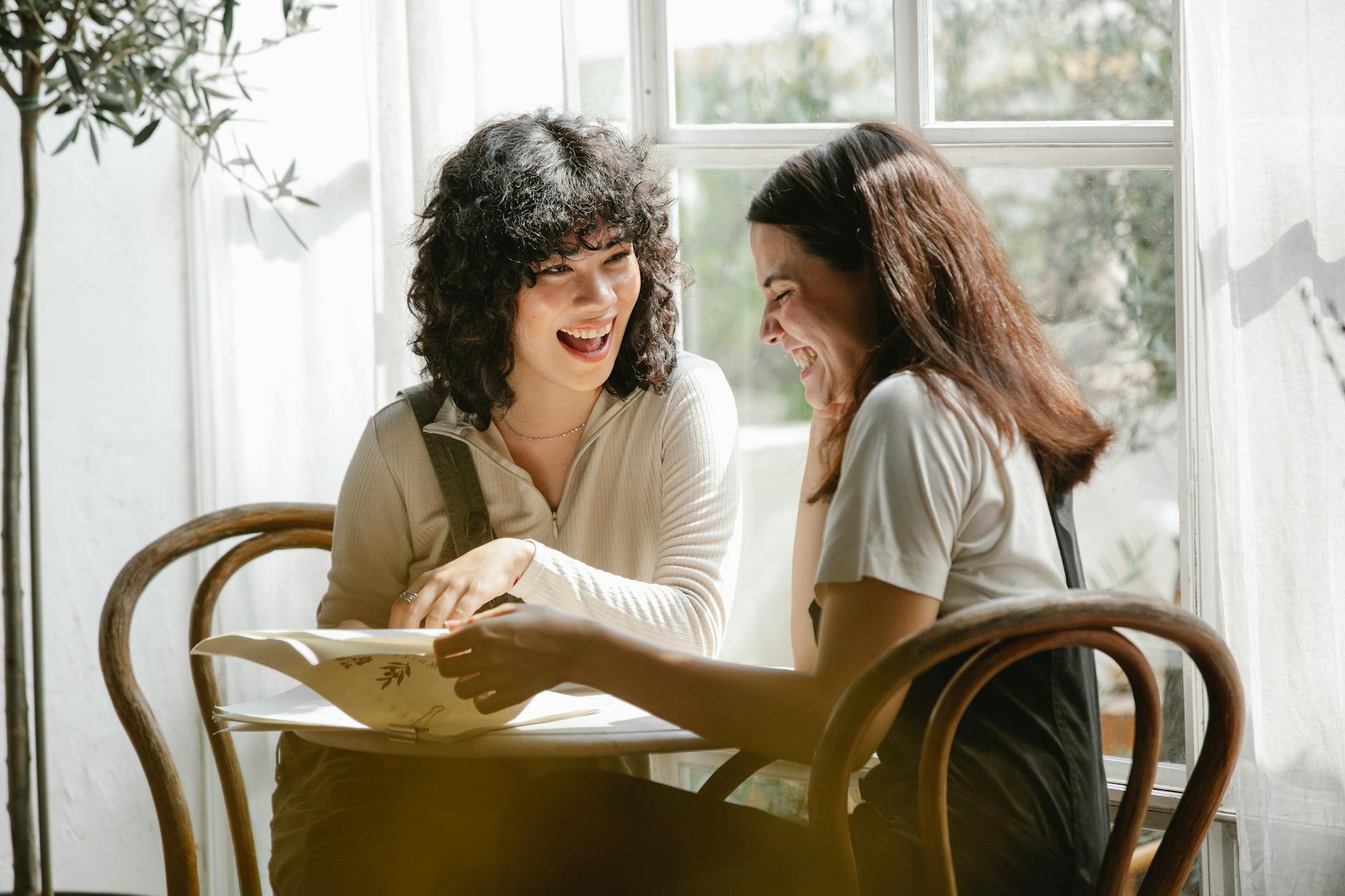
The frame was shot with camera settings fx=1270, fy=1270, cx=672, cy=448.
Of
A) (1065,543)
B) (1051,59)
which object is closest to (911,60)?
(1051,59)

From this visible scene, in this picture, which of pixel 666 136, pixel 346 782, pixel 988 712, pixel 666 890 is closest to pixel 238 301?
pixel 666 136

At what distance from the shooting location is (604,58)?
2.57 metres

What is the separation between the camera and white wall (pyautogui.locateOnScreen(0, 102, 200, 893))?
7.86 feet

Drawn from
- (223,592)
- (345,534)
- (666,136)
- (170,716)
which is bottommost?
(170,716)

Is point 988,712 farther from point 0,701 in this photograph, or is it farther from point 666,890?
point 0,701

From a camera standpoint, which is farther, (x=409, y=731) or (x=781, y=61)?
(x=781, y=61)

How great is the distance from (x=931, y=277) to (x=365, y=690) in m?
0.72

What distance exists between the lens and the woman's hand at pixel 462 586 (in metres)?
1.57

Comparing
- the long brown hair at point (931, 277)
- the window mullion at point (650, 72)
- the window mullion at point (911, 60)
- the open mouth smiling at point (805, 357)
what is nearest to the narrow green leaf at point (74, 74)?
the long brown hair at point (931, 277)

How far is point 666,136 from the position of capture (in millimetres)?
2613

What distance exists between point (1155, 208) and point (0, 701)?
241cm

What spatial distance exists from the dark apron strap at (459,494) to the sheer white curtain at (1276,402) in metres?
1.04

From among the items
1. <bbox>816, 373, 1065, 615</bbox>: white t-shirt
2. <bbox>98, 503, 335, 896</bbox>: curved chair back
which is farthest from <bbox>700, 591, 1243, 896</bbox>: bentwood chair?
<bbox>98, 503, 335, 896</bbox>: curved chair back

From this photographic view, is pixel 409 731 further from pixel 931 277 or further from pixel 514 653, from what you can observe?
pixel 931 277
